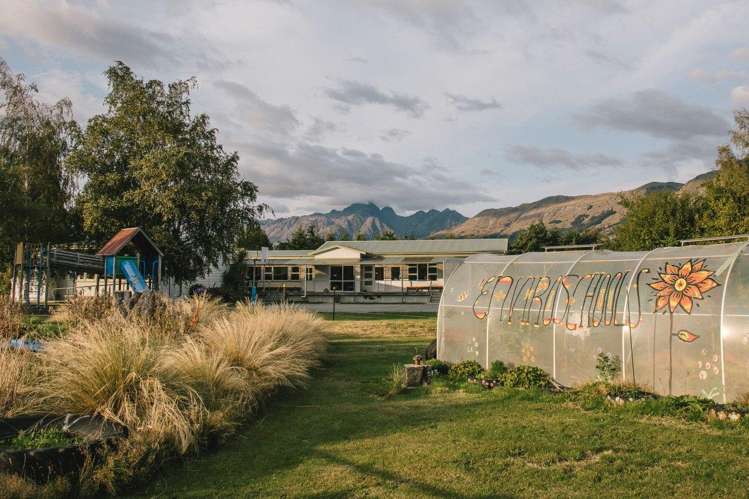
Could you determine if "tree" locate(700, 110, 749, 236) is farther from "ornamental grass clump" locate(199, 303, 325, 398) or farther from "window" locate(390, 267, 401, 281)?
"ornamental grass clump" locate(199, 303, 325, 398)

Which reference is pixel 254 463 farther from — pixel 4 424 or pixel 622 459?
pixel 622 459

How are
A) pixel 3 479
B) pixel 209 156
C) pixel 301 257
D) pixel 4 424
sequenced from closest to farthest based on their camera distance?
pixel 3 479 < pixel 4 424 < pixel 209 156 < pixel 301 257

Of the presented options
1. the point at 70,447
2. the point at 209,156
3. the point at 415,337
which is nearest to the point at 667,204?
the point at 415,337

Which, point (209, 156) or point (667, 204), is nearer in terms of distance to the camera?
point (209, 156)

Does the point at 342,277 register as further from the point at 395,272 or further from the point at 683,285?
the point at 683,285

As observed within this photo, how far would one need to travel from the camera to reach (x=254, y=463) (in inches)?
247

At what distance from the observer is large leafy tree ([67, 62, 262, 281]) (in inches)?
1049

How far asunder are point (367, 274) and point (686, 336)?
34.8m

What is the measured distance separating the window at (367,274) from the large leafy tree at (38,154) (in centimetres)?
1966

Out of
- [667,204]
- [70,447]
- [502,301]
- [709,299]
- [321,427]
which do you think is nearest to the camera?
[70,447]

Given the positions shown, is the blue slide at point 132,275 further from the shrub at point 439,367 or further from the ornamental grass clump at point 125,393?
the ornamental grass clump at point 125,393

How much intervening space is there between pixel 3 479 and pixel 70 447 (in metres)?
0.65

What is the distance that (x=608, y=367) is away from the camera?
361 inches

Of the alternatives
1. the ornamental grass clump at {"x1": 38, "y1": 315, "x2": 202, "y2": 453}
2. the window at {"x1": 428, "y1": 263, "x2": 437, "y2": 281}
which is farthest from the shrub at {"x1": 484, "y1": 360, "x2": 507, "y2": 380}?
the window at {"x1": 428, "y1": 263, "x2": 437, "y2": 281}
